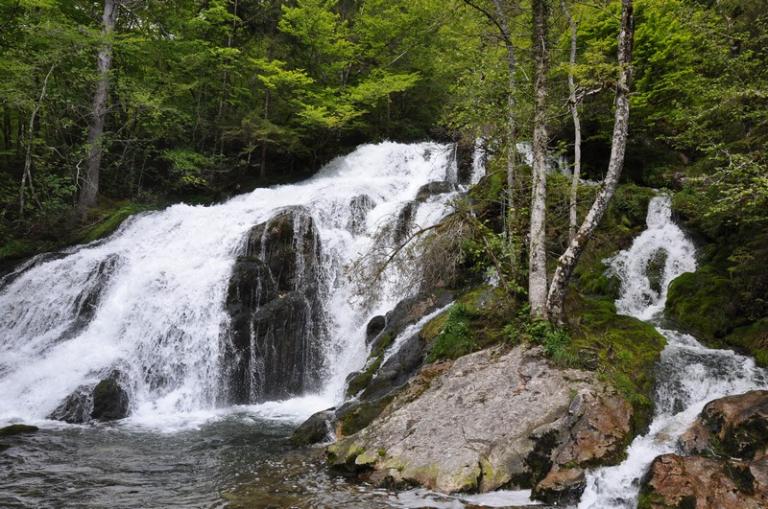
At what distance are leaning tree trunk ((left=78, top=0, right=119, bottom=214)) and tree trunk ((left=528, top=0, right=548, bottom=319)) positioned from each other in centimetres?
1621

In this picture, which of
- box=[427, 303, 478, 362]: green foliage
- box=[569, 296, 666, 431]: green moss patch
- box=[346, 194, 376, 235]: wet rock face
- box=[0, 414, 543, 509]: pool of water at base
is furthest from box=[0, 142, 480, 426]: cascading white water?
box=[569, 296, 666, 431]: green moss patch

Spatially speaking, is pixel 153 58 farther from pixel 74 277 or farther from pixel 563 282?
pixel 563 282

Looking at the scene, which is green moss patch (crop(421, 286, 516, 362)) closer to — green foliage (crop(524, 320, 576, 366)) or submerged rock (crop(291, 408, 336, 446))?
green foliage (crop(524, 320, 576, 366))

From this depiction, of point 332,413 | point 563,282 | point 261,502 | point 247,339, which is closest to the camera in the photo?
point 261,502

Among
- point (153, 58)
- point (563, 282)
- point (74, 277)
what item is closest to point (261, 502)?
point (563, 282)

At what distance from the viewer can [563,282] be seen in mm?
8516

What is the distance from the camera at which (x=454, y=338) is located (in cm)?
949

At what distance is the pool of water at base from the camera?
6.54 m

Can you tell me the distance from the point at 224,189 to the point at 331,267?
11.1 meters

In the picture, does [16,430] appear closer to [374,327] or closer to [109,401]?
[109,401]

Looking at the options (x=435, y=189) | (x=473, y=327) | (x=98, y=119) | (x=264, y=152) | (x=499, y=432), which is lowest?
(x=499, y=432)

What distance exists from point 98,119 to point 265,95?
7.82 metres

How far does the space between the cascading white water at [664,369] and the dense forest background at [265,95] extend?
1.11 metres

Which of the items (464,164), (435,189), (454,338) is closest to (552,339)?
(454,338)
